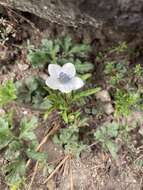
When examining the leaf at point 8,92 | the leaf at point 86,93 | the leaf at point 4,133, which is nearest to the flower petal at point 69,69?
the leaf at point 86,93

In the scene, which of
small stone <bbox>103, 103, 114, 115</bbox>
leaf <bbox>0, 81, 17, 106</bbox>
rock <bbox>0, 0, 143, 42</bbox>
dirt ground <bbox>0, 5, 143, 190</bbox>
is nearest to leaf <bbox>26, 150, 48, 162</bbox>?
dirt ground <bbox>0, 5, 143, 190</bbox>

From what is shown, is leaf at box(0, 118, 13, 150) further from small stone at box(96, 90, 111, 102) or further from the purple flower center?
small stone at box(96, 90, 111, 102)

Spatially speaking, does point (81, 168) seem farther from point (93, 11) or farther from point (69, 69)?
point (93, 11)

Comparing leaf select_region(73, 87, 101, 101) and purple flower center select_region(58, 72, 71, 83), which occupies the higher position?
purple flower center select_region(58, 72, 71, 83)

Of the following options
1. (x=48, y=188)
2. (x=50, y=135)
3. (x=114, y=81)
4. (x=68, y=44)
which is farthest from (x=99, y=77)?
(x=48, y=188)

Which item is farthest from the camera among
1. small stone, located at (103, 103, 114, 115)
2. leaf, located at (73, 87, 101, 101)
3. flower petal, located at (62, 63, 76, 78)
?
small stone, located at (103, 103, 114, 115)

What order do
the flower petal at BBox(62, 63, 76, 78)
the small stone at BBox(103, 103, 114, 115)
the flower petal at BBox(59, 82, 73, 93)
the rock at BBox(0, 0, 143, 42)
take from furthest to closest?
the small stone at BBox(103, 103, 114, 115) → the flower petal at BBox(62, 63, 76, 78) → the flower petal at BBox(59, 82, 73, 93) → the rock at BBox(0, 0, 143, 42)

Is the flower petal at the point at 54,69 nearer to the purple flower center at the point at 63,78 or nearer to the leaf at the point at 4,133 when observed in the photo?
the purple flower center at the point at 63,78

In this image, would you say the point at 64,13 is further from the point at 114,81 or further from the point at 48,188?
the point at 48,188
